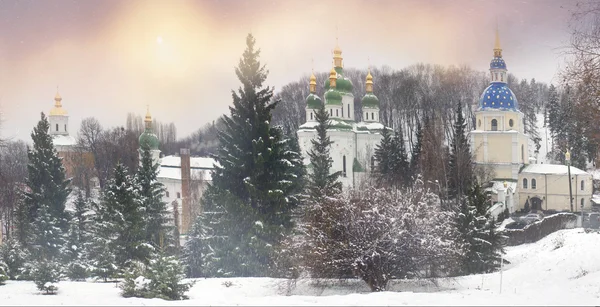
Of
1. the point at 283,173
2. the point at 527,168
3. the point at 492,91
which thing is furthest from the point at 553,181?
the point at 283,173

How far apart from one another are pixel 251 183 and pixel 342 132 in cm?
2493

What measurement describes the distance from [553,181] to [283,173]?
28057 mm

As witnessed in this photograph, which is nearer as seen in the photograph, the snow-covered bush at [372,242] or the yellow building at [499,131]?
the snow-covered bush at [372,242]

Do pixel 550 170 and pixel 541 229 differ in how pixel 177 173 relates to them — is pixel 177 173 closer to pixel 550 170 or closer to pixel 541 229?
pixel 550 170

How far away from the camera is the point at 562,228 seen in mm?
22094

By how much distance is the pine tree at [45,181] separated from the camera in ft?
72.6

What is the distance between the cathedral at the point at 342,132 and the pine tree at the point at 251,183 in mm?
22047

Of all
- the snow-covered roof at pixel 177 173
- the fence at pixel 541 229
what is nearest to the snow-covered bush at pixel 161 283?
the fence at pixel 541 229

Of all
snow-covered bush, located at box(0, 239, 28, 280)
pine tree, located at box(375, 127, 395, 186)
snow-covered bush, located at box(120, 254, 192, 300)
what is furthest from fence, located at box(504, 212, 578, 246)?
snow-covered bush, located at box(0, 239, 28, 280)

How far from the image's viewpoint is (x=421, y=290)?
39.3ft

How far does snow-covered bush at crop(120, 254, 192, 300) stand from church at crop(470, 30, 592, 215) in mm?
31017

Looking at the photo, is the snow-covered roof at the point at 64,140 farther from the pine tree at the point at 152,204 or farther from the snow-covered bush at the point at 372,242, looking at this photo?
the snow-covered bush at the point at 372,242

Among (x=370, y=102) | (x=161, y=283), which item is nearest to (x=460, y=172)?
(x=161, y=283)

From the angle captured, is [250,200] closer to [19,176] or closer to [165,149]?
[19,176]
